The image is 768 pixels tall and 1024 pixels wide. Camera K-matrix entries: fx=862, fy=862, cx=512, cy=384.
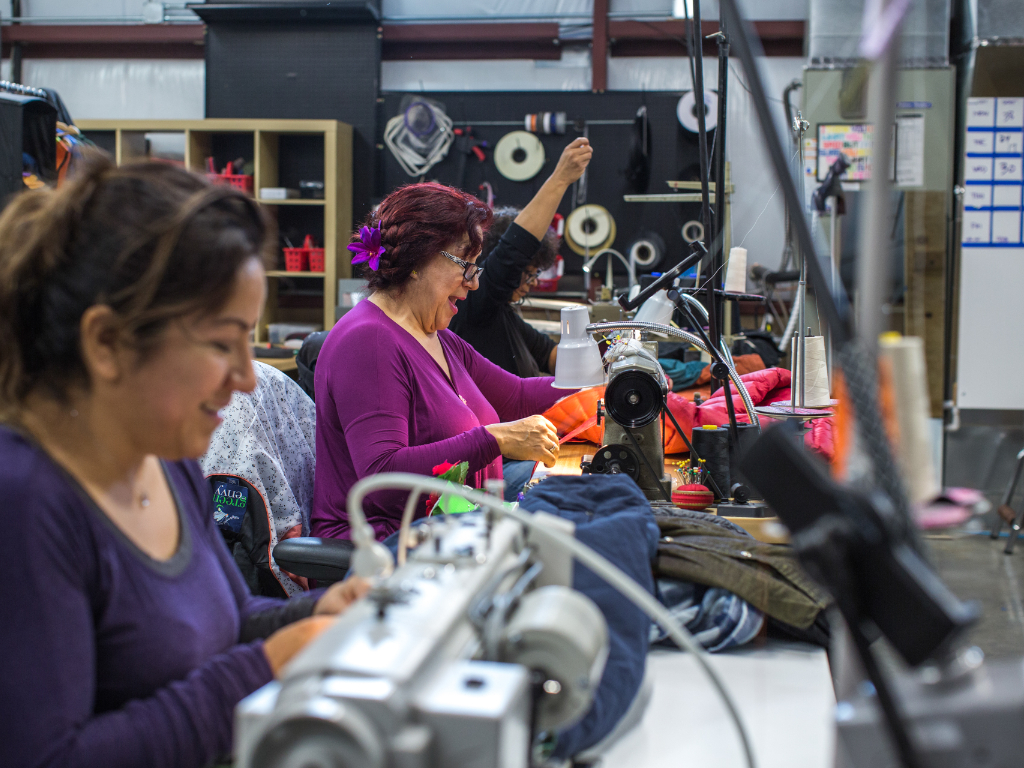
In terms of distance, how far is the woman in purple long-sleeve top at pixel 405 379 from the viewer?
1.72 m

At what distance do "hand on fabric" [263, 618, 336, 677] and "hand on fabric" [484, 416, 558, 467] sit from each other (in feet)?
2.91

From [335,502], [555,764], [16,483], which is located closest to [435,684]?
[555,764]

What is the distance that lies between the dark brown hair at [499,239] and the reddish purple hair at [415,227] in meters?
0.82

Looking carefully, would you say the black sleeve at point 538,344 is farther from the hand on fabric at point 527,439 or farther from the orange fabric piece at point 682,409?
the hand on fabric at point 527,439

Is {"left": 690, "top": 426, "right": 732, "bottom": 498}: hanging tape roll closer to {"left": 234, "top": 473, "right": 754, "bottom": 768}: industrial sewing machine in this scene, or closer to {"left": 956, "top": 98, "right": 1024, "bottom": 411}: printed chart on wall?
{"left": 234, "top": 473, "right": 754, "bottom": 768}: industrial sewing machine

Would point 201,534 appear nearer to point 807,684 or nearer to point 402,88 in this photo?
point 807,684

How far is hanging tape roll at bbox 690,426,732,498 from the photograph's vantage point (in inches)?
66.3

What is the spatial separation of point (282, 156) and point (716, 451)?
4.90m

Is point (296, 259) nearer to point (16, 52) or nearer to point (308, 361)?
point (16, 52)

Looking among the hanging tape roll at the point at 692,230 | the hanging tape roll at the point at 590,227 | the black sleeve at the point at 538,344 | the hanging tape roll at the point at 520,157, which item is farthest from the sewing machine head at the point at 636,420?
the hanging tape roll at the point at 520,157

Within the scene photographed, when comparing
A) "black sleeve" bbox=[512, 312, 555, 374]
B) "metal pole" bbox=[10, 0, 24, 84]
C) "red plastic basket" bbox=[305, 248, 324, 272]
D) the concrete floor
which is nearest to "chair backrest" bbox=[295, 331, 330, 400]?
"black sleeve" bbox=[512, 312, 555, 374]

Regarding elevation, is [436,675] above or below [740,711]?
above

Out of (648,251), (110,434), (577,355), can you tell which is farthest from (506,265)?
(648,251)

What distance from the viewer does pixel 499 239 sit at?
2.80m
